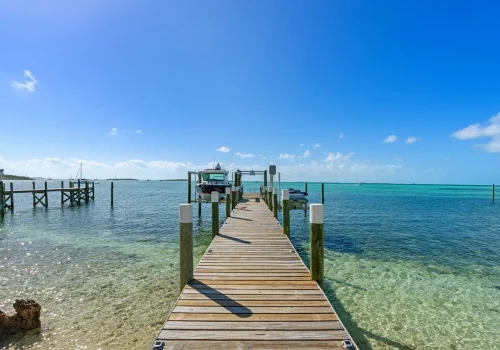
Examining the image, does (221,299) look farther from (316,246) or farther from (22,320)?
(22,320)

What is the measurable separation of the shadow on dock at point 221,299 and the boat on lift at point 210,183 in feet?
Result: 50.5

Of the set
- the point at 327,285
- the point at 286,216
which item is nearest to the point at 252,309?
the point at 327,285

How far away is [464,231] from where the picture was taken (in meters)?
17.0

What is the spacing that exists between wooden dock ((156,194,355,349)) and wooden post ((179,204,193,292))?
244mm

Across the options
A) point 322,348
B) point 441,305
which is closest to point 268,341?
point 322,348

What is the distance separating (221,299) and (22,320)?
4.45m

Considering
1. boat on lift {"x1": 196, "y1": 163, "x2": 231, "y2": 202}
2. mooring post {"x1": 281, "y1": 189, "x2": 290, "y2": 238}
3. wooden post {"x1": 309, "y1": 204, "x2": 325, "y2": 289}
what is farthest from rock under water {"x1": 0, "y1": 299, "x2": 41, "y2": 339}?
boat on lift {"x1": 196, "y1": 163, "x2": 231, "y2": 202}

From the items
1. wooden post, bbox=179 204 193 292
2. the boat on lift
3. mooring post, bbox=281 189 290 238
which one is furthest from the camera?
the boat on lift

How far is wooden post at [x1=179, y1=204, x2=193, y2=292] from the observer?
193 inches

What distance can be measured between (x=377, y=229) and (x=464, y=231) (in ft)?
18.1

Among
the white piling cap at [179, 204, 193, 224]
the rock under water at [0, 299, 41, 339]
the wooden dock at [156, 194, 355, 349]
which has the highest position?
the white piling cap at [179, 204, 193, 224]

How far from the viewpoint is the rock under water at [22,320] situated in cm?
511

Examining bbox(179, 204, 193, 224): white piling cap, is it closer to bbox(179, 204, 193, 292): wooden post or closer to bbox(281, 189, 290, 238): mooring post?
bbox(179, 204, 193, 292): wooden post

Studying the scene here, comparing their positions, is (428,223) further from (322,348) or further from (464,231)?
(322,348)
